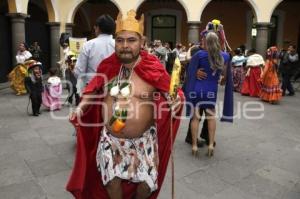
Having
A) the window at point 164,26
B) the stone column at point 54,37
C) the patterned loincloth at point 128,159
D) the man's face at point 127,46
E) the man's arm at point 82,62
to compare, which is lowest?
the patterned loincloth at point 128,159

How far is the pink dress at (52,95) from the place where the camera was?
7340 millimetres

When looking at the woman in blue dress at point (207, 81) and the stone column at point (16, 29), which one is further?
the stone column at point (16, 29)

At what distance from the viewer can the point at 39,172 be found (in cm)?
381

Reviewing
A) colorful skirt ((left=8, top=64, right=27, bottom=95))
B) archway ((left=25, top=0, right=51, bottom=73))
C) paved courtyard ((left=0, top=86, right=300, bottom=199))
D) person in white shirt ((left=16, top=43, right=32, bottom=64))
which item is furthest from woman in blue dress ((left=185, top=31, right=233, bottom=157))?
archway ((left=25, top=0, right=51, bottom=73))

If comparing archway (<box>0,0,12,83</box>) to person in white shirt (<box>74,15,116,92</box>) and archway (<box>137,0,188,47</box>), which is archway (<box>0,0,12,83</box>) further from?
person in white shirt (<box>74,15,116,92</box>)

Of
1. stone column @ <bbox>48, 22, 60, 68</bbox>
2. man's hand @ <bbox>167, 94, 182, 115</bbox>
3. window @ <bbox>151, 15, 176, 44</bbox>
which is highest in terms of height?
window @ <bbox>151, 15, 176, 44</bbox>

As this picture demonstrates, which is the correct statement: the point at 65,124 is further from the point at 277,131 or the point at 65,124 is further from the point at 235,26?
the point at 235,26

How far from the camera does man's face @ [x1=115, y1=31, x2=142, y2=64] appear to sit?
2191 millimetres

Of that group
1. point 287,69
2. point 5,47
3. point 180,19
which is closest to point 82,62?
point 287,69

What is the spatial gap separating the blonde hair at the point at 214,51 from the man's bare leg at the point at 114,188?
7.64 ft

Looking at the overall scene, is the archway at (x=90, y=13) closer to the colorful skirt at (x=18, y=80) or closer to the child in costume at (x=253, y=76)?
the colorful skirt at (x=18, y=80)

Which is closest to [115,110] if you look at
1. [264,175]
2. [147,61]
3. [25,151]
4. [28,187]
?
[147,61]

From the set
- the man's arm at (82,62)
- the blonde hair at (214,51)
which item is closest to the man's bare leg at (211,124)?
the blonde hair at (214,51)

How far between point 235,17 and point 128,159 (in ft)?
50.6
